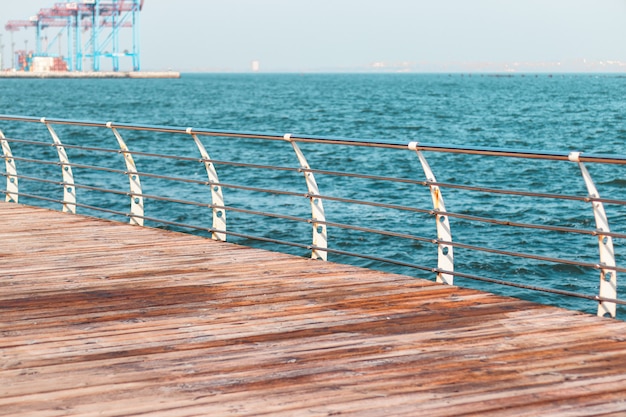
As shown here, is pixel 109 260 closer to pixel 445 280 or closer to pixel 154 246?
pixel 154 246

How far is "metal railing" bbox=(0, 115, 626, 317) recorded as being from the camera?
5.49 m

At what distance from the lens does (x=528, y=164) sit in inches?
1077

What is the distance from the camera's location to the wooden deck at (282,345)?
3576mm

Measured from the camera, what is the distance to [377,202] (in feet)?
28.2

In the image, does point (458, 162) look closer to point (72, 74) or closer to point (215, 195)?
point (215, 195)

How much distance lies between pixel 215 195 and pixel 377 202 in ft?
6.75

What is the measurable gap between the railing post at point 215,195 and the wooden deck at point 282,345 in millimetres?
677

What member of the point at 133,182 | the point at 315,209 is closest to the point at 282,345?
the point at 315,209

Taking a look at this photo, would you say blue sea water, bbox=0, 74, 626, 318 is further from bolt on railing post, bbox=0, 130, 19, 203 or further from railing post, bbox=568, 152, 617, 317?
railing post, bbox=568, 152, 617, 317

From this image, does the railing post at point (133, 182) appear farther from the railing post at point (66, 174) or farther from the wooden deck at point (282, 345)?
the wooden deck at point (282, 345)

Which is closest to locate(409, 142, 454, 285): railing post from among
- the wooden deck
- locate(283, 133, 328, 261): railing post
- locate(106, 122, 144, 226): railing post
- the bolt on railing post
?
the wooden deck

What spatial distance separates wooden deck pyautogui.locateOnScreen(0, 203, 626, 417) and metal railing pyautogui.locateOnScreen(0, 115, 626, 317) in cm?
36

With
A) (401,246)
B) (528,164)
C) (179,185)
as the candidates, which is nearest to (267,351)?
(401,246)

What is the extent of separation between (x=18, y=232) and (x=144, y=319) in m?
3.35
